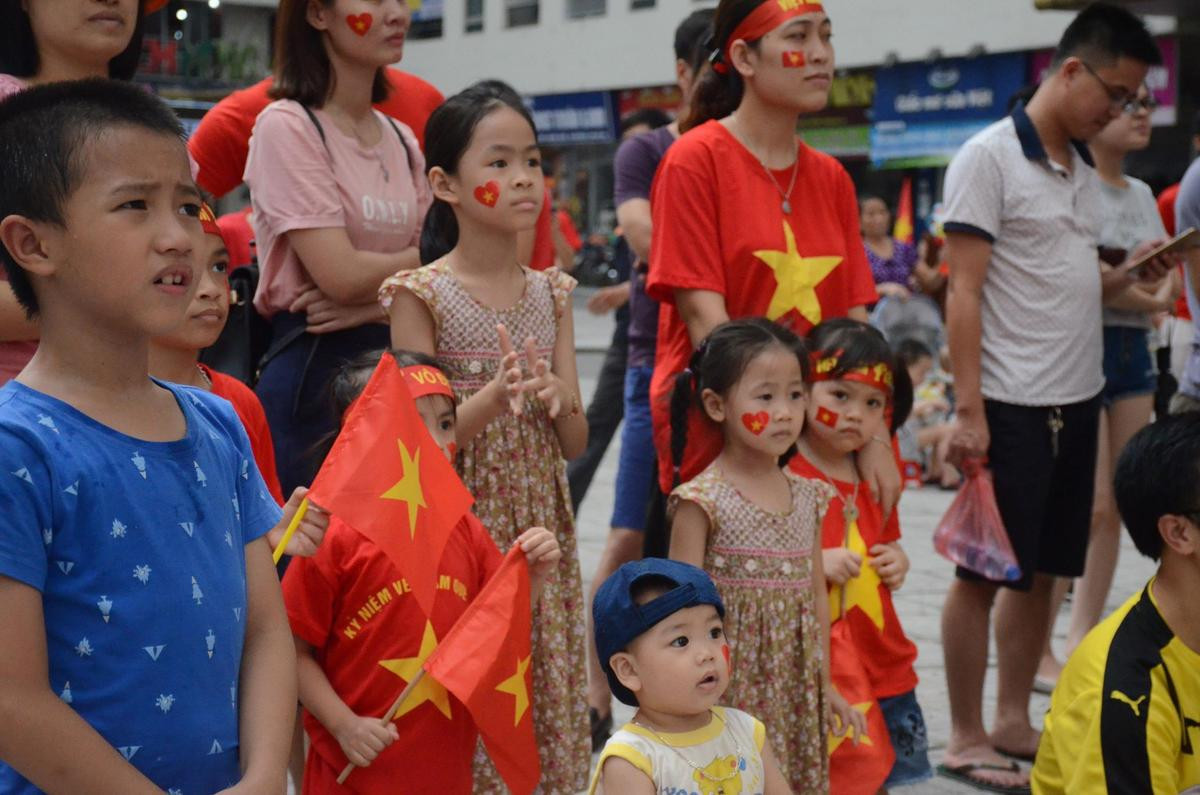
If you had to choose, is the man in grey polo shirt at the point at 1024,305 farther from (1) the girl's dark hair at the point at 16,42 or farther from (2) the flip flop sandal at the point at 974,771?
(1) the girl's dark hair at the point at 16,42

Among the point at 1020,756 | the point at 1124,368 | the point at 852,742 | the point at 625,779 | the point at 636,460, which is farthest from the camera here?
the point at 1124,368

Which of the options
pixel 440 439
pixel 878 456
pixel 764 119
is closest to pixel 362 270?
pixel 440 439

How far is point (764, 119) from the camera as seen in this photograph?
13.3 feet

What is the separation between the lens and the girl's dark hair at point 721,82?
159 inches

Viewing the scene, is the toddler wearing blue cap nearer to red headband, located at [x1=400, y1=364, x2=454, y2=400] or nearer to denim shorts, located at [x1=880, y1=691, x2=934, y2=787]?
red headband, located at [x1=400, y1=364, x2=454, y2=400]

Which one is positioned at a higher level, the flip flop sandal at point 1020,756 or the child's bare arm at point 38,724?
the child's bare arm at point 38,724

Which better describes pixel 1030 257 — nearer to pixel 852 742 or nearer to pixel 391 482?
pixel 852 742

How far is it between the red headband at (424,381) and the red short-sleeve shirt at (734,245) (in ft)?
2.60

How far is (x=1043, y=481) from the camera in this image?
15.5ft

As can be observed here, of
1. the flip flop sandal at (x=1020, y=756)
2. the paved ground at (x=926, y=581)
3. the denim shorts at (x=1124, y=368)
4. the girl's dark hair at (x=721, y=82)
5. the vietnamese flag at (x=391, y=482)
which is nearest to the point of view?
the vietnamese flag at (x=391, y=482)

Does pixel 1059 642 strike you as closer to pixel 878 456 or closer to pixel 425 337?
pixel 878 456

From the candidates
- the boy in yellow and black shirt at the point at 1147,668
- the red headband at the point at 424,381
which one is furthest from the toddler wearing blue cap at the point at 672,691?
the boy in yellow and black shirt at the point at 1147,668

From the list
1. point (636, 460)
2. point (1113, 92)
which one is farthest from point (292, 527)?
point (1113, 92)

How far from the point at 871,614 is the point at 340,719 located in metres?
1.47
